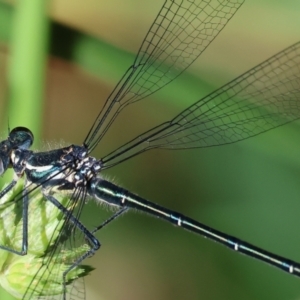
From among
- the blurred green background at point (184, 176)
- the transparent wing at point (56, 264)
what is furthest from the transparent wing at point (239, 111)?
the transparent wing at point (56, 264)

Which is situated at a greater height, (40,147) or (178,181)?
(178,181)

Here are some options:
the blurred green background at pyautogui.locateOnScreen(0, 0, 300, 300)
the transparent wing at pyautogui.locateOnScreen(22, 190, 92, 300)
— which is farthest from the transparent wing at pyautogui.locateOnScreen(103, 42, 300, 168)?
the transparent wing at pyautogui.locateOnScreen(22, 190, 92, 300)

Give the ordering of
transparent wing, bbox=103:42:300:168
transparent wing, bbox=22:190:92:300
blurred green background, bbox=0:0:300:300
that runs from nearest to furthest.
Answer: transparent wing, bbox=22:190:92:300 < transparent wing, bbox=103:42:300:168 < blurred green background, bbox=0:0:300:300

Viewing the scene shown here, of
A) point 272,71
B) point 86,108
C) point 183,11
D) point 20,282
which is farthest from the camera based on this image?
point 86,108

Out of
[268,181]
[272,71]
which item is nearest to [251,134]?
[272,71]

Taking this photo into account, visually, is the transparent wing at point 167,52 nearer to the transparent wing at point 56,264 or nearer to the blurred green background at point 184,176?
the blurred green background at point 184,176

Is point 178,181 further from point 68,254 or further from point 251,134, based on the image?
point 68,254

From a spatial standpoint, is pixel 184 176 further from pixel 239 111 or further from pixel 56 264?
pixel 56 264

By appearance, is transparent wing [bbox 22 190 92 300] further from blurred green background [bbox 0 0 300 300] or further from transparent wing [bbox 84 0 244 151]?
blurred green background [bbox 0 0 300 300]
